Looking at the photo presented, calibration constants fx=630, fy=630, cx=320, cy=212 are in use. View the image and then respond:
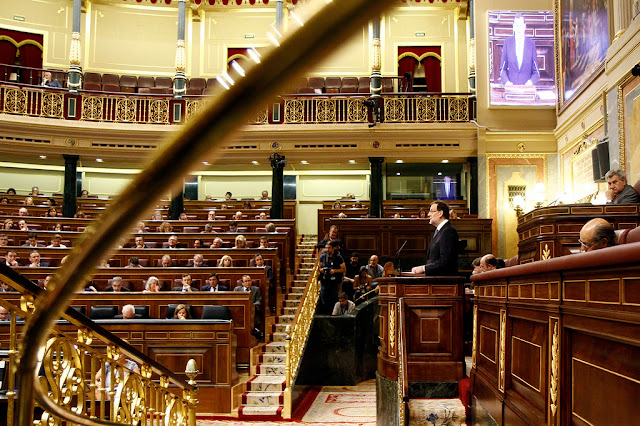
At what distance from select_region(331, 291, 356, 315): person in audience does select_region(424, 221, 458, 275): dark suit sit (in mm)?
4168

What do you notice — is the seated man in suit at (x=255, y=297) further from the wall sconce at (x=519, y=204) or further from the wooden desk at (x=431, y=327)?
the wall sconce at (x=519, y=204)

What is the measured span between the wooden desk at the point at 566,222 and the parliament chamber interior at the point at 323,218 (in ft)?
0.10

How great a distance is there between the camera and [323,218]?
13.2m

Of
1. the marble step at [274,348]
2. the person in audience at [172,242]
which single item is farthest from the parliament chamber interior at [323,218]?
the person in audience at [172,242]

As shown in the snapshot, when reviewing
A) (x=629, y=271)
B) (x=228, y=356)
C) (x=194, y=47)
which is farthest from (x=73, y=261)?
(x=194, y=47)

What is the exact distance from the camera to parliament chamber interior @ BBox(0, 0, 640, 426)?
125 cm

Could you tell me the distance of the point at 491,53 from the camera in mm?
13156

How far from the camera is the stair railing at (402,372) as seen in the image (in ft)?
13.8

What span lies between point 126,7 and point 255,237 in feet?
30.8

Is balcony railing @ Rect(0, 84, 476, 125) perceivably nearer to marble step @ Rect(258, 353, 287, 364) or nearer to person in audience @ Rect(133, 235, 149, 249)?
person in audience @ Rect(133, 235, 149, 249)

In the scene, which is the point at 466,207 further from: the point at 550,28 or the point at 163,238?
the point at 163,238

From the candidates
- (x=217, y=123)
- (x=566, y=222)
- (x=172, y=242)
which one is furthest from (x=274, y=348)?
(x=217, y=123)

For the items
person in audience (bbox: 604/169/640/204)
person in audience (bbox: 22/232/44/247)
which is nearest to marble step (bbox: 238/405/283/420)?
person in audience (bbox: 604/169/640/204)

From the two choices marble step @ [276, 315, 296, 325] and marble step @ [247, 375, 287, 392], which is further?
marble step @ [276, 315, 296, 325]
